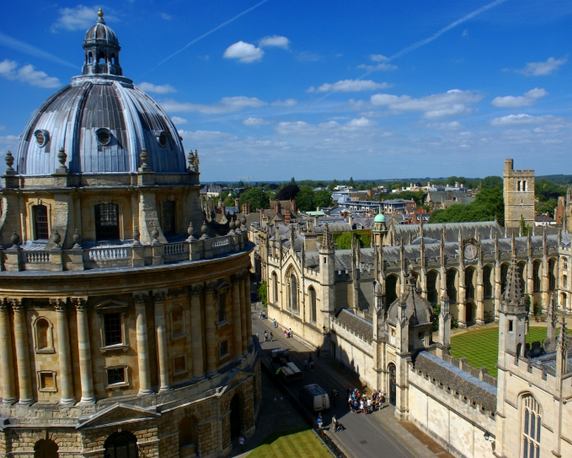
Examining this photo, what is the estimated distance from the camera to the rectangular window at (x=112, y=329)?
24.6 meters

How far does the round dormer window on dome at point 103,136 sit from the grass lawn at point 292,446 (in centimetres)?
1855

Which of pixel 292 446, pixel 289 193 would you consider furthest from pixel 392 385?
pixel 289 193

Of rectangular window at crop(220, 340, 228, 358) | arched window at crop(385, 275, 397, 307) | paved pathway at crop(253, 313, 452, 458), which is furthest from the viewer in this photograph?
arched window at crop(385, 275, 397, 307)

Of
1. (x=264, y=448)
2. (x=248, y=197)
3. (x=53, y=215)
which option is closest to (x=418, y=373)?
(x=264, y=448)

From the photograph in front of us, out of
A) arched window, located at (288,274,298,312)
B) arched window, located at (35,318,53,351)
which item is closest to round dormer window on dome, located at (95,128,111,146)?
arched window, located at (35,318,53,351)

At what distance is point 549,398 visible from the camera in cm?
1994

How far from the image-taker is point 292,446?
28125mm

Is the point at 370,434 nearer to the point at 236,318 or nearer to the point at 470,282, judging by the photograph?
the point at 236,318

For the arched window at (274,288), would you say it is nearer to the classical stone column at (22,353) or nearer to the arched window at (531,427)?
the classical stone column at (22,353)

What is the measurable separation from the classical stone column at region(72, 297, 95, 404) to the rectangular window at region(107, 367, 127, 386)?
2.91ft

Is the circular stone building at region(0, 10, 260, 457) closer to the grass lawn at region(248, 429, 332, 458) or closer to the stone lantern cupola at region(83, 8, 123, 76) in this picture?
the stone lantern cupola at region(83, 8, 123, 76)

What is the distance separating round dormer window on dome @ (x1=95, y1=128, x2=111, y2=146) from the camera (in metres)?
26.1

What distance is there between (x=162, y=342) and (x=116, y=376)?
276cm

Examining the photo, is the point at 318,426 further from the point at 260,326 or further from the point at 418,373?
the point at 260,326
